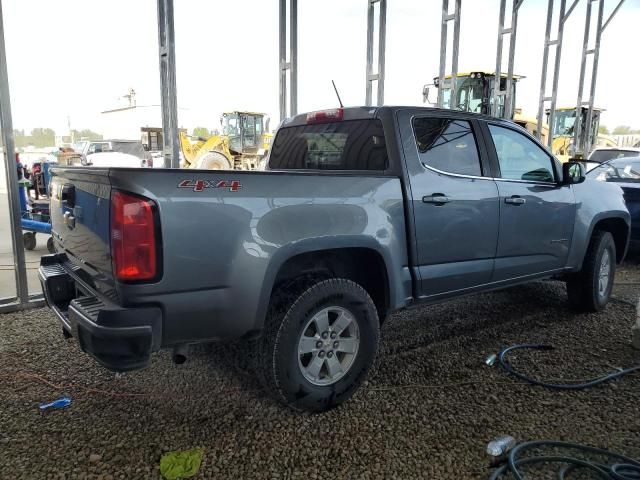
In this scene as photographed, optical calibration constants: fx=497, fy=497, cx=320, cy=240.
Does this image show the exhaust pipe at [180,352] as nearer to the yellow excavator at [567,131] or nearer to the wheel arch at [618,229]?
the wheel arch at [618,229]

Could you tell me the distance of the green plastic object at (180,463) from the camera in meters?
2.32

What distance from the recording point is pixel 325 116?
12.1 ft

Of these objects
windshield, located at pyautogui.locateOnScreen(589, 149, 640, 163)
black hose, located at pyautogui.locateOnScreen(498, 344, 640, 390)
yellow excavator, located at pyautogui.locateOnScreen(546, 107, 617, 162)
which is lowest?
black hose, located at pyautogui.locateOnScreen(498, 344, 640, 390)

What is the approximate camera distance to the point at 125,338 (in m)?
2.17

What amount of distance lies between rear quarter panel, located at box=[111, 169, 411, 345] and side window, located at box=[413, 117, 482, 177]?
0.77 metres

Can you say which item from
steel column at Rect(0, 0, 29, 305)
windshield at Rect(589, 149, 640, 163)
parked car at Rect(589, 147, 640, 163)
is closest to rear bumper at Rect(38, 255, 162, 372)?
steel column at Rect(0, 0, 29, 305)

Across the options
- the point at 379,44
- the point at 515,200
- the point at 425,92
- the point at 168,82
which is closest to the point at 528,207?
the point at 515,200

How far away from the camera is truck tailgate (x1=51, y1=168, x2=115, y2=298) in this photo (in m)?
2.35

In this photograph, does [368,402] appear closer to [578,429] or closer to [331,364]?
[331,364]

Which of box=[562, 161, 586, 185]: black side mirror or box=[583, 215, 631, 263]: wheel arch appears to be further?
box=[583, 215, 631, 263]: wheel arch

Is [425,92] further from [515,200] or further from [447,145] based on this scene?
[447,145]

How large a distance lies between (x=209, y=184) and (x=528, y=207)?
8.73ft

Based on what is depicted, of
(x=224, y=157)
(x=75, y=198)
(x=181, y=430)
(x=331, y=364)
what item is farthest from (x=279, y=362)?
(x=224, y=157)

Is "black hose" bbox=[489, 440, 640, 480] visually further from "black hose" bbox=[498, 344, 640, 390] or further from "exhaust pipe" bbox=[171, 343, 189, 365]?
"exhaust pipe" bbox=[171, 343, 189, 365]
